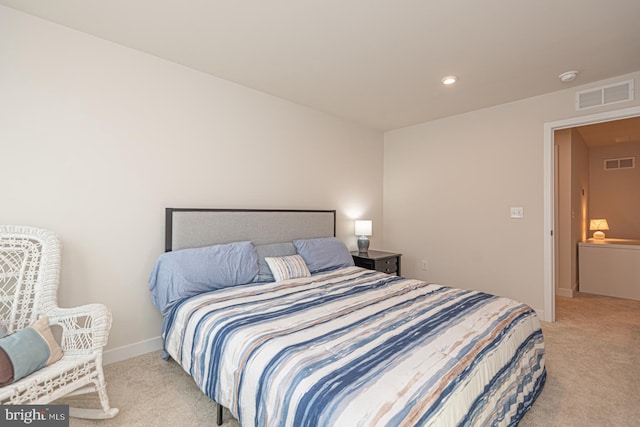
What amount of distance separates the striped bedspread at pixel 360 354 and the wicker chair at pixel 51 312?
0.47 meters

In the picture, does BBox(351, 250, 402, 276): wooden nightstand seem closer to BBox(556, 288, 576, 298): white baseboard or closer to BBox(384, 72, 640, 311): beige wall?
BBox(384, 72, 640, 311): beige wall

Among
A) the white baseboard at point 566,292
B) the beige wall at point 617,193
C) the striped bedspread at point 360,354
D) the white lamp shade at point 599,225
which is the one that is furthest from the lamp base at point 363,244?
the beige wall at point 617,193

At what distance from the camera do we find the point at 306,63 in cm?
265

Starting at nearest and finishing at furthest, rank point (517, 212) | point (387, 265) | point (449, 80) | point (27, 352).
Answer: point (27, 352) → point (449, 80) → point (517, 212) → point (387, 265)

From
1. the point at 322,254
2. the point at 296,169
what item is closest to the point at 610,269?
the point at 322,254

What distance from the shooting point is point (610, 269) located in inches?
169

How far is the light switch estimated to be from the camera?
351cm

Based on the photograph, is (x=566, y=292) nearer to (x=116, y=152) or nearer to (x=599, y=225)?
(x=599, y=225)

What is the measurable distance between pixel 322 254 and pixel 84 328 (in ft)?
6.65

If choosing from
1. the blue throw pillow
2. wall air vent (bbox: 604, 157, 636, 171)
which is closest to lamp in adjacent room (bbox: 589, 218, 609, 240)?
wall air vent (bbox: 604, 157, 636, 171)

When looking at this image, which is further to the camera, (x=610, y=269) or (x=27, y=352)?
(x=610, y=269)

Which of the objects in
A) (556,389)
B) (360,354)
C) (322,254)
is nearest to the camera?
(360,354)

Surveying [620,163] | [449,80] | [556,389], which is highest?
[449,80]

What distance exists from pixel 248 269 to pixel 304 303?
0.77 meters
